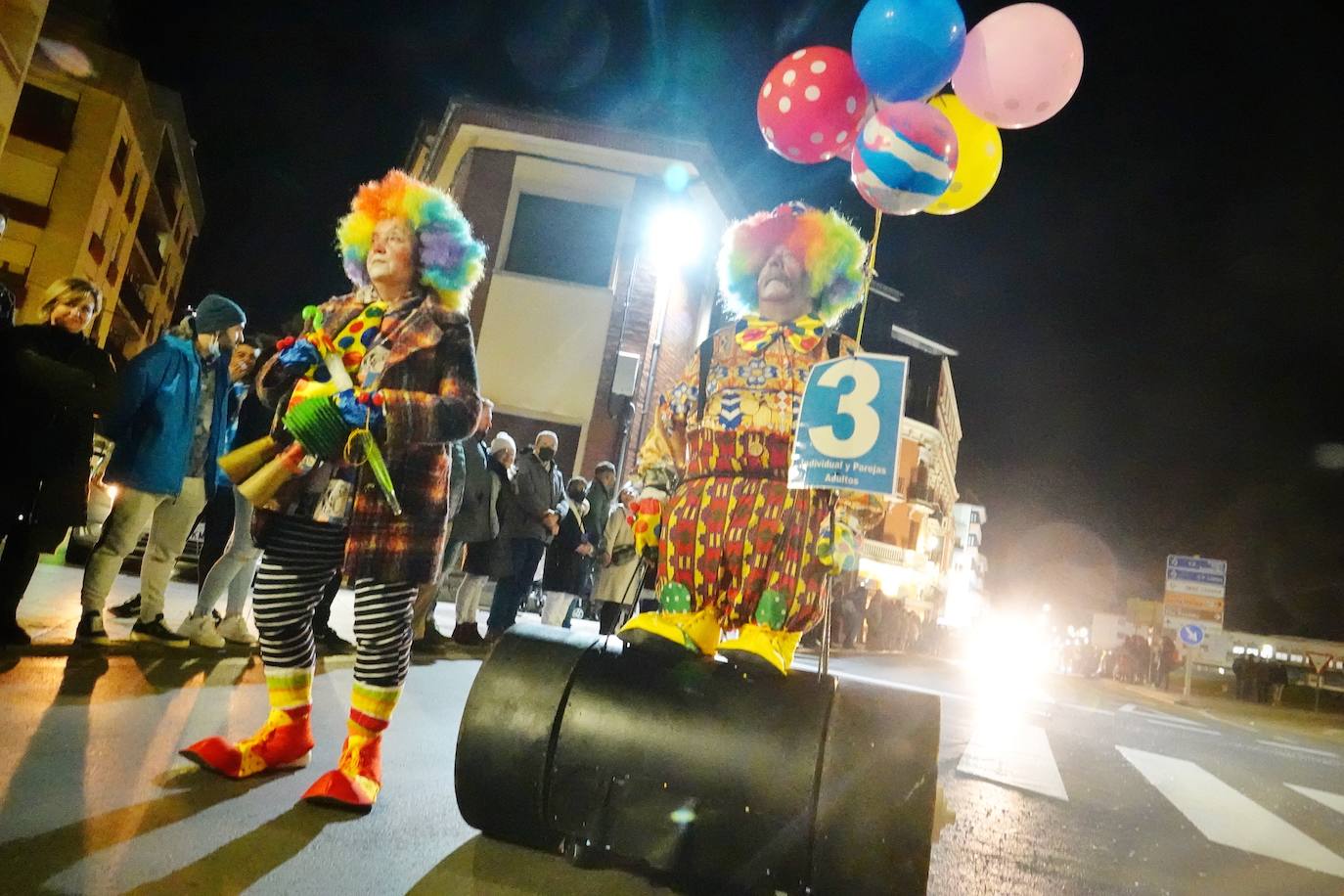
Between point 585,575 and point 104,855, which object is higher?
point 585,575

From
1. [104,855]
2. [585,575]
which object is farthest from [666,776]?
[585,575]

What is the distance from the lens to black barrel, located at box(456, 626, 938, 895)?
1854 mm

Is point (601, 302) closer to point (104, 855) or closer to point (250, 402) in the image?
point (250, 402)

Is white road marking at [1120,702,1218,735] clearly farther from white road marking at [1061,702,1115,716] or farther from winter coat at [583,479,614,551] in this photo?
winter coat at [583,479,614,551]

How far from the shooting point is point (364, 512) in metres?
2.54

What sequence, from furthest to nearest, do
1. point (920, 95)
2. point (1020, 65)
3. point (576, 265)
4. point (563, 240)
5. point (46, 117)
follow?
point (46, 117)
point (563, 240)
point (576, 265)
point (1020, 65)
point (920, 95)

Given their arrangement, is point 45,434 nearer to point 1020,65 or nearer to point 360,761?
point 360,761

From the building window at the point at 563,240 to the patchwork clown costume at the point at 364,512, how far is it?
43.0 feet

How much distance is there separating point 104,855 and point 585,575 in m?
6.02

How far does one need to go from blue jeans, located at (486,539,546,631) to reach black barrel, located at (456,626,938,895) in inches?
188

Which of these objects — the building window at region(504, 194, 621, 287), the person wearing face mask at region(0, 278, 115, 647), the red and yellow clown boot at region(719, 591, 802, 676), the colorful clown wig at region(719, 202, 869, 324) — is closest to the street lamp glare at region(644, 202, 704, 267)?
the building window at region(504, 194, 621, 287)

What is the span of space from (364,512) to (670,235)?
14.0 metres

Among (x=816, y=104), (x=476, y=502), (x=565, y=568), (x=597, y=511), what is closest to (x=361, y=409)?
(x=816, y=104)

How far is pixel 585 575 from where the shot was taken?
782 cm
